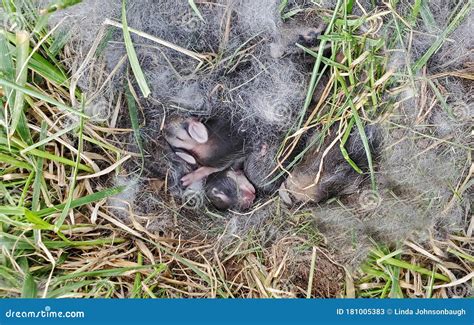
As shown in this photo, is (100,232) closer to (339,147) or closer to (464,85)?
(339,147)

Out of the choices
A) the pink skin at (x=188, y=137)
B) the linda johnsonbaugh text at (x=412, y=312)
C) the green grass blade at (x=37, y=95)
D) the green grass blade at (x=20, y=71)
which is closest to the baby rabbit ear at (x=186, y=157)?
the pink skin at (x=188, y=137)

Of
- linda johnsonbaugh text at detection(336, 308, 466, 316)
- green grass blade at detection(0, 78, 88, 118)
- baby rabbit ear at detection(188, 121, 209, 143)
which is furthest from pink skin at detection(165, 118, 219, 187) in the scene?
linda johnsonbaugh text at detection(336, 308, 466, 316)

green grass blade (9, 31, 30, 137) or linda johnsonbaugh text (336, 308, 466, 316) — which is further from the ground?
green grass blade (9, 31, 30, 137)

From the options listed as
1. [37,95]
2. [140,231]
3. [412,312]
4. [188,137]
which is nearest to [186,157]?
[188,137]

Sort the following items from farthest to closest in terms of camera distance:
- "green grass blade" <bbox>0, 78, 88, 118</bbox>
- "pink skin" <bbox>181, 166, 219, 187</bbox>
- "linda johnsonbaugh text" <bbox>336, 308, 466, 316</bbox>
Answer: "pink skin" <bbox>181, 166, 219, 187</bbox>
"linda johnsonbaugh text" <bbox>336, 308, 466, 316</bbox>
"green grass blade" <bbox>0, 78, 88, 118</bbox>

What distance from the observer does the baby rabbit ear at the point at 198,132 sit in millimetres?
1156

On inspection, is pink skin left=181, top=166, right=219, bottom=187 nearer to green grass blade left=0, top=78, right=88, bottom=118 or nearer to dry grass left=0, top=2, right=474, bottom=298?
dry grass left=0, top=2, right=474, bottom=298

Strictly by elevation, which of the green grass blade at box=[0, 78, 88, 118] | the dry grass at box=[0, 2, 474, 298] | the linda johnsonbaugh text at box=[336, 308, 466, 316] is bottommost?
the linda johnsonbaugh text at box=[336, 308, 466, 316]

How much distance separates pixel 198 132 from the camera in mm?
1155

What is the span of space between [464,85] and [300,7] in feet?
1.26

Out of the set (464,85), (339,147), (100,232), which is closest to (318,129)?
(339,147)

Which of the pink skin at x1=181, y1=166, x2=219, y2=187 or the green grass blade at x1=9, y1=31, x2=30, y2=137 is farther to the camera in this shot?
the pink skin at x1=181, y1=166, x2=219, y2=187

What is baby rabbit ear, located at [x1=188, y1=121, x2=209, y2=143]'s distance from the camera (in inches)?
45.5

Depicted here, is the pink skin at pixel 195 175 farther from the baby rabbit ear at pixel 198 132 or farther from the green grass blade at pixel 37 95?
the green grass blade at pixel 37 95
